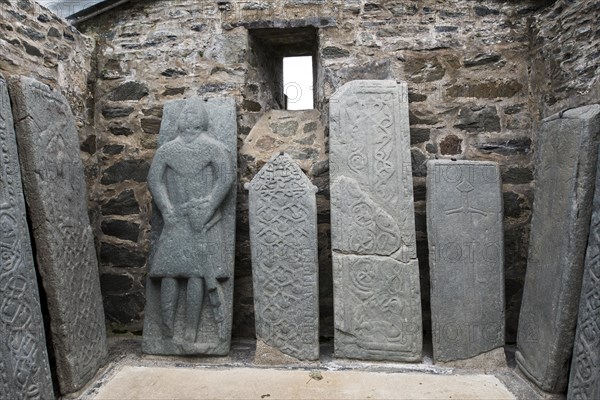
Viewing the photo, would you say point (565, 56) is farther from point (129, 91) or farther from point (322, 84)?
point (129, 91)

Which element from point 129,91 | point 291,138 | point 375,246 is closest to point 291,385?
point 375,246

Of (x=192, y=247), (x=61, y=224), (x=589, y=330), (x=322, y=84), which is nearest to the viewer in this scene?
(x=589, y=330)

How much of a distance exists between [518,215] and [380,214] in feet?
3.45

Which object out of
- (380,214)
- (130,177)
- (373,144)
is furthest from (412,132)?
(130,177)

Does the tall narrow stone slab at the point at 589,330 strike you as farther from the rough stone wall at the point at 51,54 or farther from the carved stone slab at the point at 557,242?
the rough stone wall at the point at 51,54

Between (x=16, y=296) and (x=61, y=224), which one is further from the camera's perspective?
(x=61, y=224)

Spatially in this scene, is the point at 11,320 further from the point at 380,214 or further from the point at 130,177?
the point at 380,214

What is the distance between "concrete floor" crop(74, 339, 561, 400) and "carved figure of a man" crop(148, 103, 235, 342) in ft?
0.83

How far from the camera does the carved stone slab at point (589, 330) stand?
6.87ft

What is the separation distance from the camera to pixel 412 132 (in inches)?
134

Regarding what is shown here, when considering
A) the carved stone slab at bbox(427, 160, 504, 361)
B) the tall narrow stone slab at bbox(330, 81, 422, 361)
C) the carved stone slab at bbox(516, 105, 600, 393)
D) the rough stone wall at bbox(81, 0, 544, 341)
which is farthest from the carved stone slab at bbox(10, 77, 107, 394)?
the carved stone slab at bbox(516, 105, 600, 393)

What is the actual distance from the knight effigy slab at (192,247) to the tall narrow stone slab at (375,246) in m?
0.71

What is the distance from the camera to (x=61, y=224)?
2.61 m

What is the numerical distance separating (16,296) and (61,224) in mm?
515
